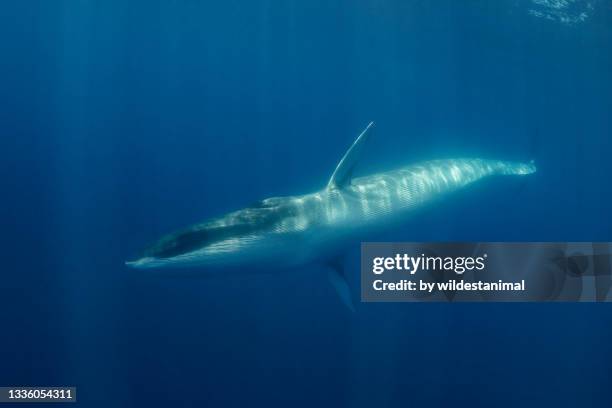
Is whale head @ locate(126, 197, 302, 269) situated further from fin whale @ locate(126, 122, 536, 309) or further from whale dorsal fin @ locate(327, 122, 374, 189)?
whale dorsal fin @ locate(327, 122, 374, 189)

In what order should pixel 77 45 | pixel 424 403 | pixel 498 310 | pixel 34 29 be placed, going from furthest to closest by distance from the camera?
1. pixel 77 45
2. pixel 34 29
3. pixel 498 310
4. pixel 424 403

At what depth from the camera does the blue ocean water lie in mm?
11828

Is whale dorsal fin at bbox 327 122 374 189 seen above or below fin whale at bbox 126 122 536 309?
above

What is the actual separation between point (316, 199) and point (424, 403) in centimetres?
689

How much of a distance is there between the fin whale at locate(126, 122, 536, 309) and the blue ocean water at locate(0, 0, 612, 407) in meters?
0.50

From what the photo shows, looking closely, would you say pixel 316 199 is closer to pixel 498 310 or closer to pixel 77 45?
pixel 498 310

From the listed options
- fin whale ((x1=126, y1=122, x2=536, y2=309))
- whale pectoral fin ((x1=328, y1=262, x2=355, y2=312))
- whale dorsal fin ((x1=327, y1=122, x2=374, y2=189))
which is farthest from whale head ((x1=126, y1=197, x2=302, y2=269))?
whale pectoral fin ((x1=328, y1=262, x2=355, y2=312))

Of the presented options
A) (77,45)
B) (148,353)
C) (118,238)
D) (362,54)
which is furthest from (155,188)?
(77,45)

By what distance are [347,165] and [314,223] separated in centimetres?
123

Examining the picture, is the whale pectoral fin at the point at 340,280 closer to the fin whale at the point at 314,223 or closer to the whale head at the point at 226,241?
the fin whale at the point at 314,223

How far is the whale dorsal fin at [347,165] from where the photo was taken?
689 centimetres

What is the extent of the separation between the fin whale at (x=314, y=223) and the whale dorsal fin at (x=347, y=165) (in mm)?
15

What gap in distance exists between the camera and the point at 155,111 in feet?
93.4

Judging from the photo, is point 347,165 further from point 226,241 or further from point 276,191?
point 276,191
